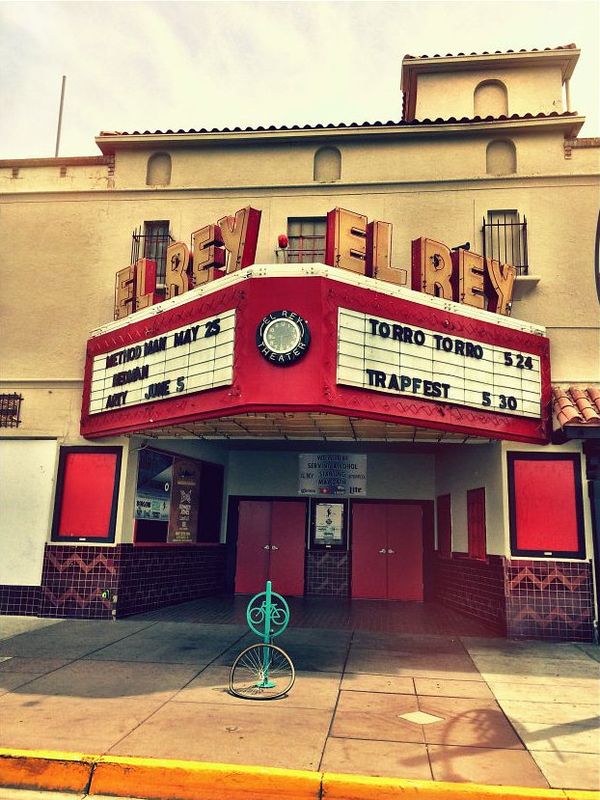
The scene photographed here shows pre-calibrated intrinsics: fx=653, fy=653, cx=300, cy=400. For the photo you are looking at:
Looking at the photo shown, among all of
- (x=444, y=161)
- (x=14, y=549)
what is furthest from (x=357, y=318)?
(x=14, y=549)

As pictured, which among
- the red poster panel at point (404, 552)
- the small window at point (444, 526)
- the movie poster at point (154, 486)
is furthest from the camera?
the red poster panel at point (404, 552)

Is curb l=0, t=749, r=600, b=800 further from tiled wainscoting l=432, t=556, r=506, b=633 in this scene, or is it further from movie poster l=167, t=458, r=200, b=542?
movie poster l=167, t=458, r=200, b=542

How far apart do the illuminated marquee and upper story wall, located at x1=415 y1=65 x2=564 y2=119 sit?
866 centimetres

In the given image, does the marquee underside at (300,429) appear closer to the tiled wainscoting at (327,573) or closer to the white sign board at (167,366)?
the white sign board at (167,366)

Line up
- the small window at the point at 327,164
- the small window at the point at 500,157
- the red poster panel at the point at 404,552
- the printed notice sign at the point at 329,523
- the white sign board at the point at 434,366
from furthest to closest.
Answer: the printed notice sign at the point at 329,523, the red poster panel at the point at 404,552, the small window at the point at 327,164, the small window at the point at 500,157, the white sign board at the point at 434,366

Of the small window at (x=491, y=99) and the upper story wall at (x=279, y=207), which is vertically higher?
the small window at (x=491, y=99)

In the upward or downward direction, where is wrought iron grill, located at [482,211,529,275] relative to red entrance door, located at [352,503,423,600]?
upward

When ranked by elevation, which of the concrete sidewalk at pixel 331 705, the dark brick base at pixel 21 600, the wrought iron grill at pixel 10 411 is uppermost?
the wrought iron grill at pixel 10 411

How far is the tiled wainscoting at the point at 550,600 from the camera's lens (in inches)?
491

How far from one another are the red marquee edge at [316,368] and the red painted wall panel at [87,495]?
6.92 feet

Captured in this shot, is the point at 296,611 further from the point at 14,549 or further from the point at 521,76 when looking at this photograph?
the point at 521,76

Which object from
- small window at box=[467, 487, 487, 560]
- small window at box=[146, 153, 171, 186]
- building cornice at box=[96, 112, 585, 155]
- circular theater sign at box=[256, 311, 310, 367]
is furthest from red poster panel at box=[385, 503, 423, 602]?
small window at box=[146, 153, 171, 186]

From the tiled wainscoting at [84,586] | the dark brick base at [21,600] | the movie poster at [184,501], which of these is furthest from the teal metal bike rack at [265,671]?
the movie poster at [184,501]

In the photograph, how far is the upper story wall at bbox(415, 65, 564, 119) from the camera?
62.3 feet
